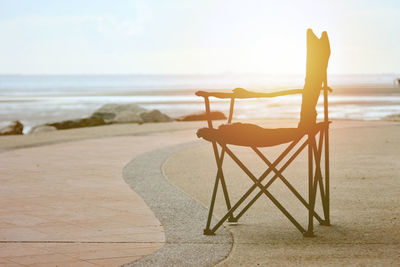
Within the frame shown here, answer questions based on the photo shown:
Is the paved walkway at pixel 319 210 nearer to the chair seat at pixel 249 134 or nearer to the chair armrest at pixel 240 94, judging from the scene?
the chair seat at pixel 249 134

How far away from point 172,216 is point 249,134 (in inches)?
46.4

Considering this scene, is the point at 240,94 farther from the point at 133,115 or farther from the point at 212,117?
the point at 212,117

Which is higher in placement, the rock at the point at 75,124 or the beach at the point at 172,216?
the beach at the point at 172,216

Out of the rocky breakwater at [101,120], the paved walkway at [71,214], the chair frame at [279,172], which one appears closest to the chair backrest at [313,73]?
the chair frame at [279,172]

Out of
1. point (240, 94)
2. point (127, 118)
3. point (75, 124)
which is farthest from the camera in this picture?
point (127, 118)

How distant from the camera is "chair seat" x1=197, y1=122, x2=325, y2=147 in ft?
14.6

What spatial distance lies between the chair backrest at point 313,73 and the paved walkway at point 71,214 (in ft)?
4.06

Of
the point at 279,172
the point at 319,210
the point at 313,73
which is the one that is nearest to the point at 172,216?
the point at 279,172

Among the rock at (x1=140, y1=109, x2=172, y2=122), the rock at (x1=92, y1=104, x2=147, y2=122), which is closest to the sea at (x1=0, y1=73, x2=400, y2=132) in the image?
the rock at (x1=92, y1=104, x2=147, y2=122)

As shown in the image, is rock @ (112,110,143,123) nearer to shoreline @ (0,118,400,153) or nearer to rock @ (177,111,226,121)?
rock @ (177,111,226,121)

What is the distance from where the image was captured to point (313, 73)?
4508mm

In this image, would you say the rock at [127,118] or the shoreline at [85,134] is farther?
the rock at [127,118]

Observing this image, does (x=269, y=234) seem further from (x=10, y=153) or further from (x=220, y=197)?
(x=10, y=153)

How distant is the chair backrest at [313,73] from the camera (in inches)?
178
